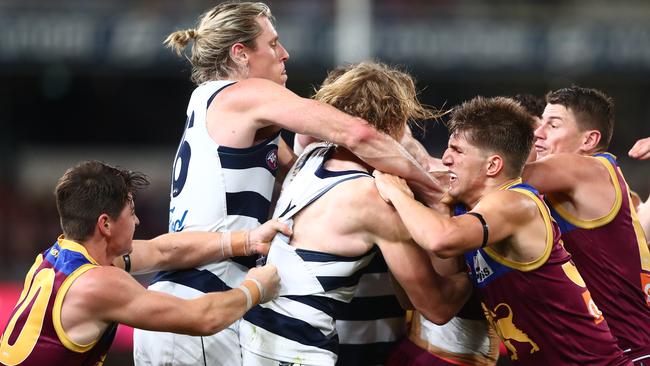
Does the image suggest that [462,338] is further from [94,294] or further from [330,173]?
[94,294]

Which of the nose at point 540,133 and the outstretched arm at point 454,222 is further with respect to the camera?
the nose at point 540,133

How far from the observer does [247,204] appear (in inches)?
184

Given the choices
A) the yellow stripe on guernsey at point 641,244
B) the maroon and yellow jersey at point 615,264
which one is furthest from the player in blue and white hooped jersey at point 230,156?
the yellow stripe on guernsey at point 641,244

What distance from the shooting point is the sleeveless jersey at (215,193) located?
181 inches

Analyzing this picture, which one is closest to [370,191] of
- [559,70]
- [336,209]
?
[336,209]

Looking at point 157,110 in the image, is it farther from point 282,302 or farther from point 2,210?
point 282,302

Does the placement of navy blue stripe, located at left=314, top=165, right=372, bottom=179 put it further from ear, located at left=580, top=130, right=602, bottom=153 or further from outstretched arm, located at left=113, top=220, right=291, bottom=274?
ear, located at left=580, top=130, right=602, bottom=153

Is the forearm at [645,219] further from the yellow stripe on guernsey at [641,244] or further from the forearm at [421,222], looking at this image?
the forearm at [421,222]

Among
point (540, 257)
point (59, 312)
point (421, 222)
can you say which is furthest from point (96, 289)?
point (540, 257)

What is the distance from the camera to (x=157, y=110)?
67.1 ft

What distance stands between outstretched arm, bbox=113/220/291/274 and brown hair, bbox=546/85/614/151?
1833 millimetres

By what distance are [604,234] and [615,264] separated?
0.56 ft

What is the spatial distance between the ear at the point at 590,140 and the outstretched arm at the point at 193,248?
181cm

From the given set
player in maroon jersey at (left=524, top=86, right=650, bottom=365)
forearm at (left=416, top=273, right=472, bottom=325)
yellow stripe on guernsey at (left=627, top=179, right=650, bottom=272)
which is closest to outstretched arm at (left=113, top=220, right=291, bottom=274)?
forearm at (left=416, top=273, right=472, bottom=325)
